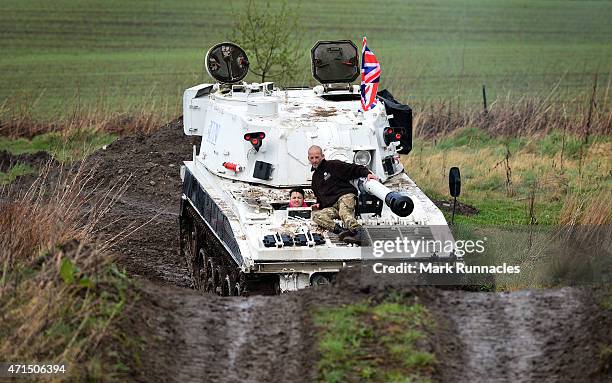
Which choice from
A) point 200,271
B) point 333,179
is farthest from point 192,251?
point 333,179

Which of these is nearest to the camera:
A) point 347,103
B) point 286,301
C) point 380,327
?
point 380,327

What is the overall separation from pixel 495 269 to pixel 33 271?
236 inches

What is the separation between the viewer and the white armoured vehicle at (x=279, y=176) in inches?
552

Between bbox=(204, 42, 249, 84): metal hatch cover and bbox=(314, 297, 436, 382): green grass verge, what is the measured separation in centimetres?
776

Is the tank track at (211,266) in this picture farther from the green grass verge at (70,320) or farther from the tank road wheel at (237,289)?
the green grass verge at (70,320)

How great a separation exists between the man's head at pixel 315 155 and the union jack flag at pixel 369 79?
170 centimetres

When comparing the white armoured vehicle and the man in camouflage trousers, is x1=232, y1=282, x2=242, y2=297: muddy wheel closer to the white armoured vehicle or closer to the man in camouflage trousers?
the white armoured vehicle

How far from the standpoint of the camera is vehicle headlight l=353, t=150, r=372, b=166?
52.8ft

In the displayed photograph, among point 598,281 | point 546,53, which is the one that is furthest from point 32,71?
point 598,281

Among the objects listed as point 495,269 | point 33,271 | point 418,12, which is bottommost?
point 418,12

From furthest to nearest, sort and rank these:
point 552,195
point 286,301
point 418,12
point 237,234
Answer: point 418,12 → point 552,195 → point 237,234 → point 286,301

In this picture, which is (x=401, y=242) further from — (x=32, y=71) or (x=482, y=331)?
(x=32, y=71)

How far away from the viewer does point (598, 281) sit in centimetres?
1338

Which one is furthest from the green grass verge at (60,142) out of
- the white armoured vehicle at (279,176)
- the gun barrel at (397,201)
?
the gun barrel at (397,201)
